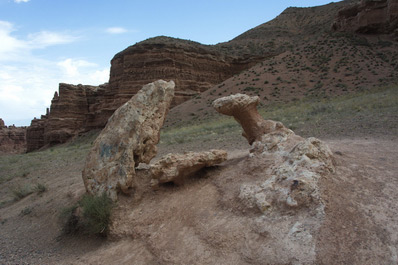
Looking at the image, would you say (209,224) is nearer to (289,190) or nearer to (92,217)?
(289,190)

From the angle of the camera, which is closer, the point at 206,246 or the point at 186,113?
the point at 206,246

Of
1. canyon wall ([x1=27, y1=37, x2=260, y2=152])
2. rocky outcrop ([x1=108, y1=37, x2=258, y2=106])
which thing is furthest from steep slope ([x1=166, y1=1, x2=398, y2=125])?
canyon wall ([x1=27, y1=37, x2=260, y2=152])

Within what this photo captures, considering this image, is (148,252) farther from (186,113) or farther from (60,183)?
(186,113)

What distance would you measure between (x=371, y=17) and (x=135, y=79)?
1027 inches

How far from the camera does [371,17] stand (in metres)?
32.3

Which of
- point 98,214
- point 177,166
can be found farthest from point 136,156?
point 98,214

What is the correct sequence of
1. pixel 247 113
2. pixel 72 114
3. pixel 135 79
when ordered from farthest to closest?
pixel 72 114 < pixel 135 79 < pixel 247 113

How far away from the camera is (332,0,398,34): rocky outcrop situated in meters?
30.6

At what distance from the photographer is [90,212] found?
5188 mm

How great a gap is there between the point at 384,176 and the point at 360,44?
32.4 m

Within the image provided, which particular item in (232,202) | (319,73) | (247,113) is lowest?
(232,202)

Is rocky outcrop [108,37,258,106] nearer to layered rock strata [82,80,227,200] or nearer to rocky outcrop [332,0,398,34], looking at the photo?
rocky outcrop [332,0,398,34]

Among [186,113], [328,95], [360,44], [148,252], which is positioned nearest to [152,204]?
Result: [148,252]

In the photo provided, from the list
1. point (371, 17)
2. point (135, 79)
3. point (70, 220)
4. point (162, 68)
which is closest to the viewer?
point (70, 220)
